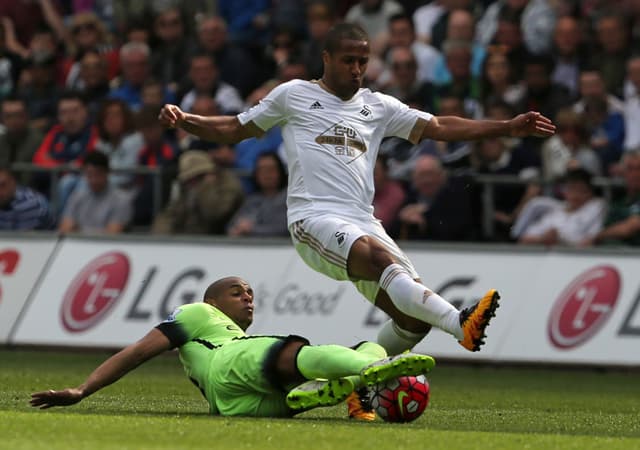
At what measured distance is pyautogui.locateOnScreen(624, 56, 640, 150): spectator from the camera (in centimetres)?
1734

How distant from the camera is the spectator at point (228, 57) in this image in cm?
2042

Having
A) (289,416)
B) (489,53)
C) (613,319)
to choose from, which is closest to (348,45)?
(289,416)

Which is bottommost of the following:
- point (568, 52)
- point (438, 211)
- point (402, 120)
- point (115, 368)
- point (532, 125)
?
point (438, 211)

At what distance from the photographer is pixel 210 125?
34.8 ft

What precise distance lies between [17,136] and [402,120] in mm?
10759

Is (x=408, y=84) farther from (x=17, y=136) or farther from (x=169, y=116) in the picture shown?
(x=169, y=116)

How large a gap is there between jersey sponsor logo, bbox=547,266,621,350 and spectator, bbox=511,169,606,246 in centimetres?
63

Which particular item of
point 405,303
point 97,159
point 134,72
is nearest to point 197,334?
point 405,303

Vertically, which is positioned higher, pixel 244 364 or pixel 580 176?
pixel 244 364

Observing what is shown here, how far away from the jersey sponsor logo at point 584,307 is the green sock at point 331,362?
7113 millimetres

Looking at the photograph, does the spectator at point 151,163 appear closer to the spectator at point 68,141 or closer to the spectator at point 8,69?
the spectator at point 68,141

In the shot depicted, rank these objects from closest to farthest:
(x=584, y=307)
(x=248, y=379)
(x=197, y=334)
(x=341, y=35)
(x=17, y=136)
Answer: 1. (x=248, y=379)
2. (x=197, y=334)
3. (x=341, y=35)
4. (x=584, y=307)
5. (x=17, y=136)

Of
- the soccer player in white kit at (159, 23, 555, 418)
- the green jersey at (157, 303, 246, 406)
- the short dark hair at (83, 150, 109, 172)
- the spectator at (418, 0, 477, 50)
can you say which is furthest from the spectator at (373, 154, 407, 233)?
the green jersey at (157, 303, 246, 406)

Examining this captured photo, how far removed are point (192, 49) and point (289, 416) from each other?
40.6 feet
